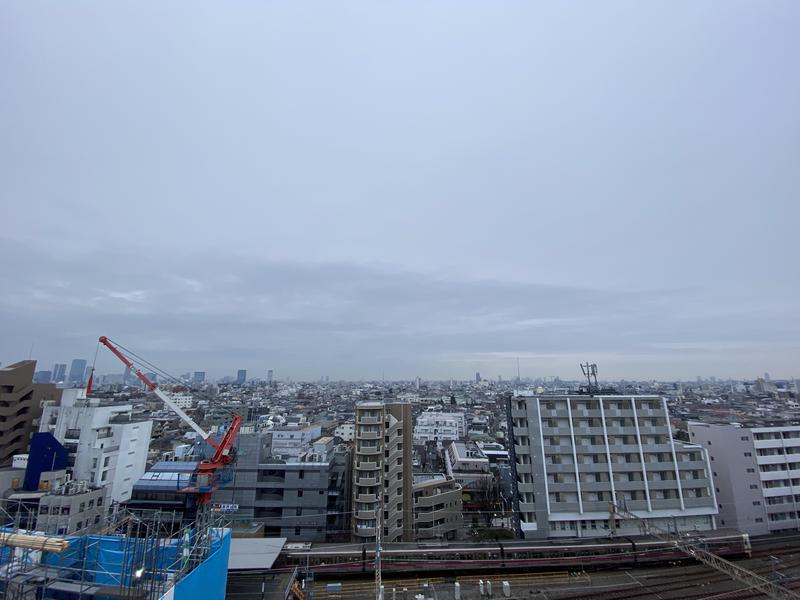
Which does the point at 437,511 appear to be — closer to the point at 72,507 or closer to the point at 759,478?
the point at 759,478

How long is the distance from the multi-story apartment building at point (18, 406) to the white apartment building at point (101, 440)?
3905 mm

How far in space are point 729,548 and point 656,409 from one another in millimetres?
7941

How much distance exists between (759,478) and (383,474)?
24972 mm

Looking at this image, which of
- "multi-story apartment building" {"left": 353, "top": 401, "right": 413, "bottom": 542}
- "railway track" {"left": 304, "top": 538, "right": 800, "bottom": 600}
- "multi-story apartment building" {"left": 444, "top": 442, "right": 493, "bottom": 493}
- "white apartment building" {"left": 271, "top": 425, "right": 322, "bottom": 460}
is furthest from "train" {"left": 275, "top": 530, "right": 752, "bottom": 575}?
"multi-story apartment building" {"left": 444, "top": 442, "right": 493, "bottom": 493}

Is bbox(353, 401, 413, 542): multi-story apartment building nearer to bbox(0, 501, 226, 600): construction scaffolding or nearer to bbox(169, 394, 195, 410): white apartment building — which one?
bbox(0, 501, 226, 600): construction scaffolding

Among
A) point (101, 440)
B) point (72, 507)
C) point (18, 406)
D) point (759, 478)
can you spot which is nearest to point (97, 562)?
point (72, 507)

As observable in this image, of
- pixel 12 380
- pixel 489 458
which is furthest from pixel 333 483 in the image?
pixel 12 380

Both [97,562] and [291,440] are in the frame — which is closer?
[97,562]

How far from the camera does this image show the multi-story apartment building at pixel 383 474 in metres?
24.6

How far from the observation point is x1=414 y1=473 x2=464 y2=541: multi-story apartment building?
2777 cm

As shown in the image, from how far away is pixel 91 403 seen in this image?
3142 cm

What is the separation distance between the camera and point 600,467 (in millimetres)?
24875

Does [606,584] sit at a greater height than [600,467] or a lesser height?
lesser

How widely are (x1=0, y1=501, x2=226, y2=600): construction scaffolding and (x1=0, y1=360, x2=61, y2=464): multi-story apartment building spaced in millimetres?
31953
